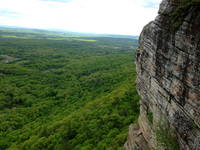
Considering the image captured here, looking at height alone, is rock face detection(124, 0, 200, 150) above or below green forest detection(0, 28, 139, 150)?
above

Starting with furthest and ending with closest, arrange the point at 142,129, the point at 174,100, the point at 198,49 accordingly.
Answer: the point at 142,129 < the point at 174,100 < the point at 198,49

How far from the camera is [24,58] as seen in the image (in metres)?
143

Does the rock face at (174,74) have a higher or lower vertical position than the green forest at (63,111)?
higher

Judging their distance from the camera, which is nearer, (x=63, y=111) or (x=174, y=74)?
(x=174, y=74)

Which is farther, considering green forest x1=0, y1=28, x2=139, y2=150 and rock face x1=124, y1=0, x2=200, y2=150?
green forest x1=0, y1=28, x2=139, y2=150

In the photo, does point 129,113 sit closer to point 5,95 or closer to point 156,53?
point 156,53

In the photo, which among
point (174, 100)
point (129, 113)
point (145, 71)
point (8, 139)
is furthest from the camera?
point (8, 139)

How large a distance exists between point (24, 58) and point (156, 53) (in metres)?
146

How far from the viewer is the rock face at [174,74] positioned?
28.8 feet

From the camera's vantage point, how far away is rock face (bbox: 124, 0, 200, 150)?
346 inches

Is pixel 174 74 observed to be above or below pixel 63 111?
above

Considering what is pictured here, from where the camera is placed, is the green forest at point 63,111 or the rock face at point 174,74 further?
the green forest at point 63,111

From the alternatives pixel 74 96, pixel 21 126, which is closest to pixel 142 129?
pixel 21 126

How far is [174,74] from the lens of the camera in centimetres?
1028
